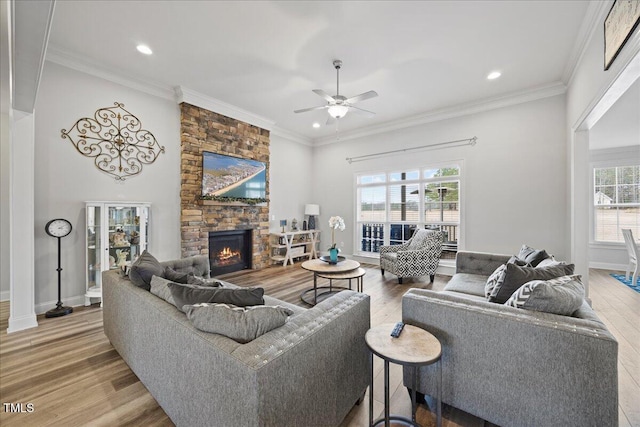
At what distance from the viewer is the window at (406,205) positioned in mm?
5023

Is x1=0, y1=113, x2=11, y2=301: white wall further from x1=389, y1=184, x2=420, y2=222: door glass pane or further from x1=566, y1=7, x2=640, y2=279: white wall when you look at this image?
x1=566, y1=7, x2=640, y2=279: white wall

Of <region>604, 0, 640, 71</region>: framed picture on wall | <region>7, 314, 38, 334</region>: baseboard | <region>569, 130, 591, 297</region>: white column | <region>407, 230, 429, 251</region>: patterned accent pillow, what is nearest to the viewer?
<region>604, 0, 640, 71</region>: framed picture on wall

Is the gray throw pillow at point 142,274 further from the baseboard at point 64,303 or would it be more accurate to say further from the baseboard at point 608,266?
the baseboard at point 608,266

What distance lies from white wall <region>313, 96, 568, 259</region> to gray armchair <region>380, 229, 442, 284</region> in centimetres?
73

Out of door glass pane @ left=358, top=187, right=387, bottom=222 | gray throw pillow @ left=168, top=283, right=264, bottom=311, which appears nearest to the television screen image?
door glass pane @ left=358, top=187, right=387, bottom=222

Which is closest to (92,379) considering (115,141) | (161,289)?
(161,289)

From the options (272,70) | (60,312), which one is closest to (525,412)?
(272,70)

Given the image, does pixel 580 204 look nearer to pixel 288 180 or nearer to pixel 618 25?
pixel 618 25

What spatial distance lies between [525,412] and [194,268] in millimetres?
3003

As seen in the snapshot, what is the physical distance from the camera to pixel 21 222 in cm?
271

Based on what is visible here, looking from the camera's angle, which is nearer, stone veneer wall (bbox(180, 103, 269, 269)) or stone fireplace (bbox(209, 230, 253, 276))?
stone veneer wall (bbox(180, 103, 269, 269))

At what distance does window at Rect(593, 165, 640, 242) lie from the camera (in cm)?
549

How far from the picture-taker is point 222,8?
2484 mm

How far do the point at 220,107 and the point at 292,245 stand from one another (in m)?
3.21
